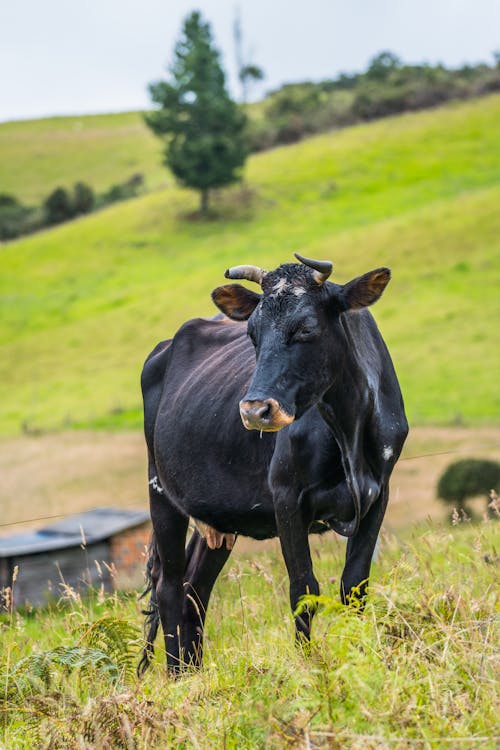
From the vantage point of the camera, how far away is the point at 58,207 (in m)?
71.7

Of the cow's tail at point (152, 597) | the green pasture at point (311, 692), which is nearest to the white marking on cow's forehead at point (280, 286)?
the green pasture at point (311, 692)

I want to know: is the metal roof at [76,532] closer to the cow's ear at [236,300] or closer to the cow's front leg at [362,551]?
the cow's ear at [236,300]

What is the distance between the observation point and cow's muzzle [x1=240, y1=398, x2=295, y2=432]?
4.96 metres

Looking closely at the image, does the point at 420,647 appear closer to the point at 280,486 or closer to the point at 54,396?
the point at 280,486

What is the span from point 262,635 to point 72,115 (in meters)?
116

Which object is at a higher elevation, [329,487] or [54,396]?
[329,487]

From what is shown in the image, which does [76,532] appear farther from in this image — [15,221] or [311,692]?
[15,221]

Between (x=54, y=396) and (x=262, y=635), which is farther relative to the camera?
(x=54, y=396)

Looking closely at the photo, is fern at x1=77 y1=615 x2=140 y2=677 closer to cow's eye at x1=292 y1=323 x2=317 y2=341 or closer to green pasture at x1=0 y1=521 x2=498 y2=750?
green pasture at x1=0 y1=521 x2=498 y2=750

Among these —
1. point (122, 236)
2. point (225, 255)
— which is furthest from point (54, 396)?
point (122, 236)

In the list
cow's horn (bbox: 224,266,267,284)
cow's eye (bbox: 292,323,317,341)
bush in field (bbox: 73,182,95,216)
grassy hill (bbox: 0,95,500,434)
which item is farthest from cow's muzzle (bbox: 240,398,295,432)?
bush in field (bbox: 73,182,95,216)

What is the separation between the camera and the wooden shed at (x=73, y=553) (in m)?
12.5

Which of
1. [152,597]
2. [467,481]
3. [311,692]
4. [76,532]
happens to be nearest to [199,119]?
[467,481]

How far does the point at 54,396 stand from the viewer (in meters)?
40.9
